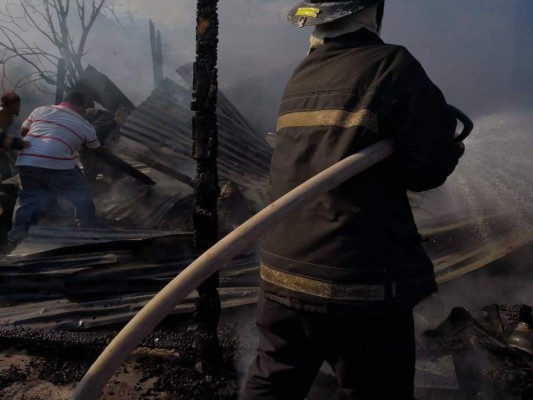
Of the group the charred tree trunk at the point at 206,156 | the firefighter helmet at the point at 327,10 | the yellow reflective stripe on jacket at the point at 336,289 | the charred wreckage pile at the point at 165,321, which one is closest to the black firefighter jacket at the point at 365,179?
the yellow reflective stripe on jacket at the point at 336,289

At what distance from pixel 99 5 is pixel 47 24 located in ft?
4.40

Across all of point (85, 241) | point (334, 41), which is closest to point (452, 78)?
point (85, 241)

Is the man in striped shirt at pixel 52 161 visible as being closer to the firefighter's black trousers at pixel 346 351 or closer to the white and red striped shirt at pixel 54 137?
the white and red striped shirt at pixel 54 137

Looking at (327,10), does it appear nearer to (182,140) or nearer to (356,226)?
(356,226)

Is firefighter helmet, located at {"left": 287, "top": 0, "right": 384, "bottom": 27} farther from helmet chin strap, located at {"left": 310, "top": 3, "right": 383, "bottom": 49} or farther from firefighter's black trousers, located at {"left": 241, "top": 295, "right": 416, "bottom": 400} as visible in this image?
firefighter's black trousers, located at {"left": 241, "top": 295, "right": 416, "bottom": 400}

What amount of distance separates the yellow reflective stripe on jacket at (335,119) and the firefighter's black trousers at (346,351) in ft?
2.06

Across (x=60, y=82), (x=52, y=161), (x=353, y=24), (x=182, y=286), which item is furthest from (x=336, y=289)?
(x=60, y=82)

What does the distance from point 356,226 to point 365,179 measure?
0.18 metres

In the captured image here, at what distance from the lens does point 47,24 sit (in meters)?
11.8

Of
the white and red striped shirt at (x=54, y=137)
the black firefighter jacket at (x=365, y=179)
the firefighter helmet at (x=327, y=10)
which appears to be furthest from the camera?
the white and red striped shirt at (x=54, y=137)

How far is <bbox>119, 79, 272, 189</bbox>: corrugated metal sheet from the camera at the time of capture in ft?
21.1

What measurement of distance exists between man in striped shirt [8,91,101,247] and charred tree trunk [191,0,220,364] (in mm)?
3213

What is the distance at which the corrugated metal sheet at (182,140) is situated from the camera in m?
6.42

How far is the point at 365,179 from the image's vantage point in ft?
6.00
